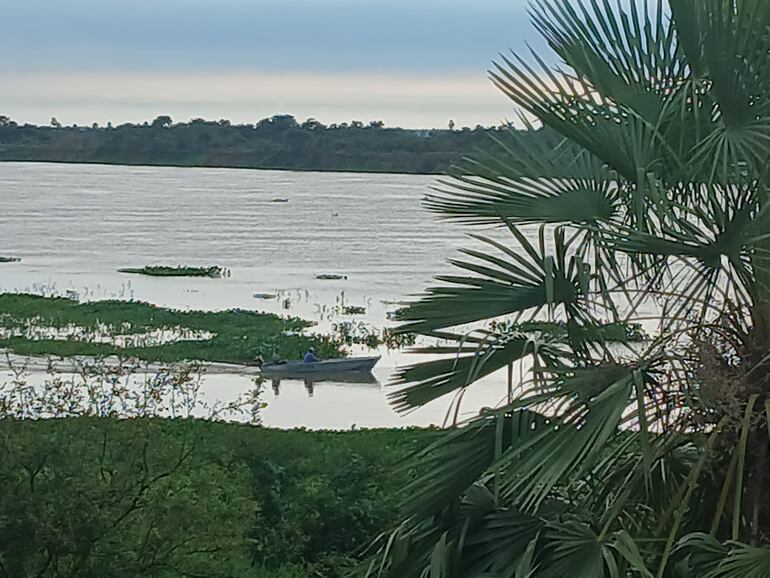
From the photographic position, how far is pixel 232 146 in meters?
87.1

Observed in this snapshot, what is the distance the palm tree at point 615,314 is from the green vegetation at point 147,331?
16.3m

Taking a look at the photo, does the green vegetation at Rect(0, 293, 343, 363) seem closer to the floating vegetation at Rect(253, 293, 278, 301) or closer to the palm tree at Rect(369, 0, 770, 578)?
the floating vegetation at Rect(253, 293, 278, 301)

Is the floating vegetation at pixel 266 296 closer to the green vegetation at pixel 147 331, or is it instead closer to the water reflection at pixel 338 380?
the green vegetation at pixel 147 331

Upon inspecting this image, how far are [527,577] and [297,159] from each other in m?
76.1

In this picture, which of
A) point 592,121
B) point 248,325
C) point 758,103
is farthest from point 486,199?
point 248,325

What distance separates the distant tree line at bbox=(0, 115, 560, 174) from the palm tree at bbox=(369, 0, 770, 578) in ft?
134

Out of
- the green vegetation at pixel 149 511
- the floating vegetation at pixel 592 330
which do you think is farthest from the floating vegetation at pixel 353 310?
the floating vegetation at pixel 592 330

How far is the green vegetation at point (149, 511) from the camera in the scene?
20.9 ft

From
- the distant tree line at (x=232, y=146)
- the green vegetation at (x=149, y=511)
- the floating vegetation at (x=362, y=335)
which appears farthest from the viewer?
the distant tree line at (x=232, y=146)

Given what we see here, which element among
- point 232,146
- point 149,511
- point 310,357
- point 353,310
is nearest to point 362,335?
point 310,357

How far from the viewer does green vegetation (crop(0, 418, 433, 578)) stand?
6379mm

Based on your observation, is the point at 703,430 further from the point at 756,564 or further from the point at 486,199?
the point at 486,199

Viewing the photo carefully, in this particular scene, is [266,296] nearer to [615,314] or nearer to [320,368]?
[320,368]

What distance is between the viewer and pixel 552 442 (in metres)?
3.74
